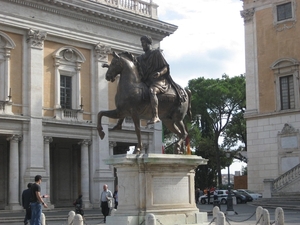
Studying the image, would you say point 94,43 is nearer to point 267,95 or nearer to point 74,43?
point 74,43

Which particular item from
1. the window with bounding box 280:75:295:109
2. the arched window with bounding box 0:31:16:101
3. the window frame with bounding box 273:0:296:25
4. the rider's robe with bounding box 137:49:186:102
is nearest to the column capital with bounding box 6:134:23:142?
the arched window with bounding box 0:31:16:101

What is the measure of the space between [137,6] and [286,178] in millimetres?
16040

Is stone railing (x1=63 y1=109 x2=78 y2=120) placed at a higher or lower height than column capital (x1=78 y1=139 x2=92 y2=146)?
higher

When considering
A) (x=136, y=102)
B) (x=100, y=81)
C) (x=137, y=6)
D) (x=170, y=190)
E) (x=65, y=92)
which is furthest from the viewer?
(x=137, y=6)

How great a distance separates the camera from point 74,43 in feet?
124

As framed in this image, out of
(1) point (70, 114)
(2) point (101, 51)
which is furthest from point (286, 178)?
(2) point (101, 51)

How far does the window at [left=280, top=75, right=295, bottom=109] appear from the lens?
1570 inches

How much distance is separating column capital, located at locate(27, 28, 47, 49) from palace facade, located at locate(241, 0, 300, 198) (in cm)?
1589

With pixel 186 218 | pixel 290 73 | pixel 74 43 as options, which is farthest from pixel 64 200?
pixel 186 218

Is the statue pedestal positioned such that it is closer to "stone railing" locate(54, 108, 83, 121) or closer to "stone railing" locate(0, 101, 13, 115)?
"stone railing" locate(0, 101, 13, 115)

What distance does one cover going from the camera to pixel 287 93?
4016cm

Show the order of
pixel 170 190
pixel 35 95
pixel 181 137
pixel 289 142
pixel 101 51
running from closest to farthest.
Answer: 1. pixel 170 190
2. pixel 181 137
3. pixel 35 95
4. pixel 101 51
5. pixel 289 142

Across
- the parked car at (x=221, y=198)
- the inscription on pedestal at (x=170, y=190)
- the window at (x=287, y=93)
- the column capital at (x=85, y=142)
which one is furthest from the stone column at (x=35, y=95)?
the inscription on pedestal at (x=170, y=190)

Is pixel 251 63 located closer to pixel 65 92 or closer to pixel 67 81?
pixel 67 81
